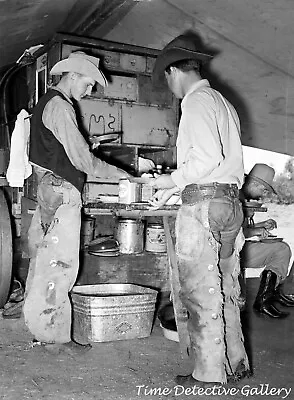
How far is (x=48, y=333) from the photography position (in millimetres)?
3205

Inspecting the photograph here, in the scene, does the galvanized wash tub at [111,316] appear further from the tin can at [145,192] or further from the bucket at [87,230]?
the bucket at [87,230]

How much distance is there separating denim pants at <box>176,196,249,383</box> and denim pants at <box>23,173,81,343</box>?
86 cm

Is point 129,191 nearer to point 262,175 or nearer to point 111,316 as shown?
point 111,316

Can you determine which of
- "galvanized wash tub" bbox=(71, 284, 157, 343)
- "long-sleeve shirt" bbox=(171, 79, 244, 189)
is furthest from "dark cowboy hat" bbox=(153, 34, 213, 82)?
"galvanized wash tub" bbox=(71, 284, 157, 343)

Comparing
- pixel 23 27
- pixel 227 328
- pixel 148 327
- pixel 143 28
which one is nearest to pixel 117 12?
pixel 143 28

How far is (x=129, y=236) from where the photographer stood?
14.2ft

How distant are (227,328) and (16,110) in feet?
13.8

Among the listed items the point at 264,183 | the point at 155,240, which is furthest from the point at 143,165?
the point at 264,183

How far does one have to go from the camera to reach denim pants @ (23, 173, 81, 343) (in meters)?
3.16

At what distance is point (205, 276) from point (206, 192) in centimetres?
42

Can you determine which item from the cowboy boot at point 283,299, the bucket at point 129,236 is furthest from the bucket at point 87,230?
the cowboy boot at point 283,299

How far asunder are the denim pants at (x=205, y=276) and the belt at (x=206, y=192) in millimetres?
23

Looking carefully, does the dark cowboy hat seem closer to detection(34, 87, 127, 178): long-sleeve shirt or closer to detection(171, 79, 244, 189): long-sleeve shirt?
detection(171, 79, 244, 189): long-sleeve shirt

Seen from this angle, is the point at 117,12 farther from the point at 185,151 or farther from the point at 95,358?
the point at 95,358
